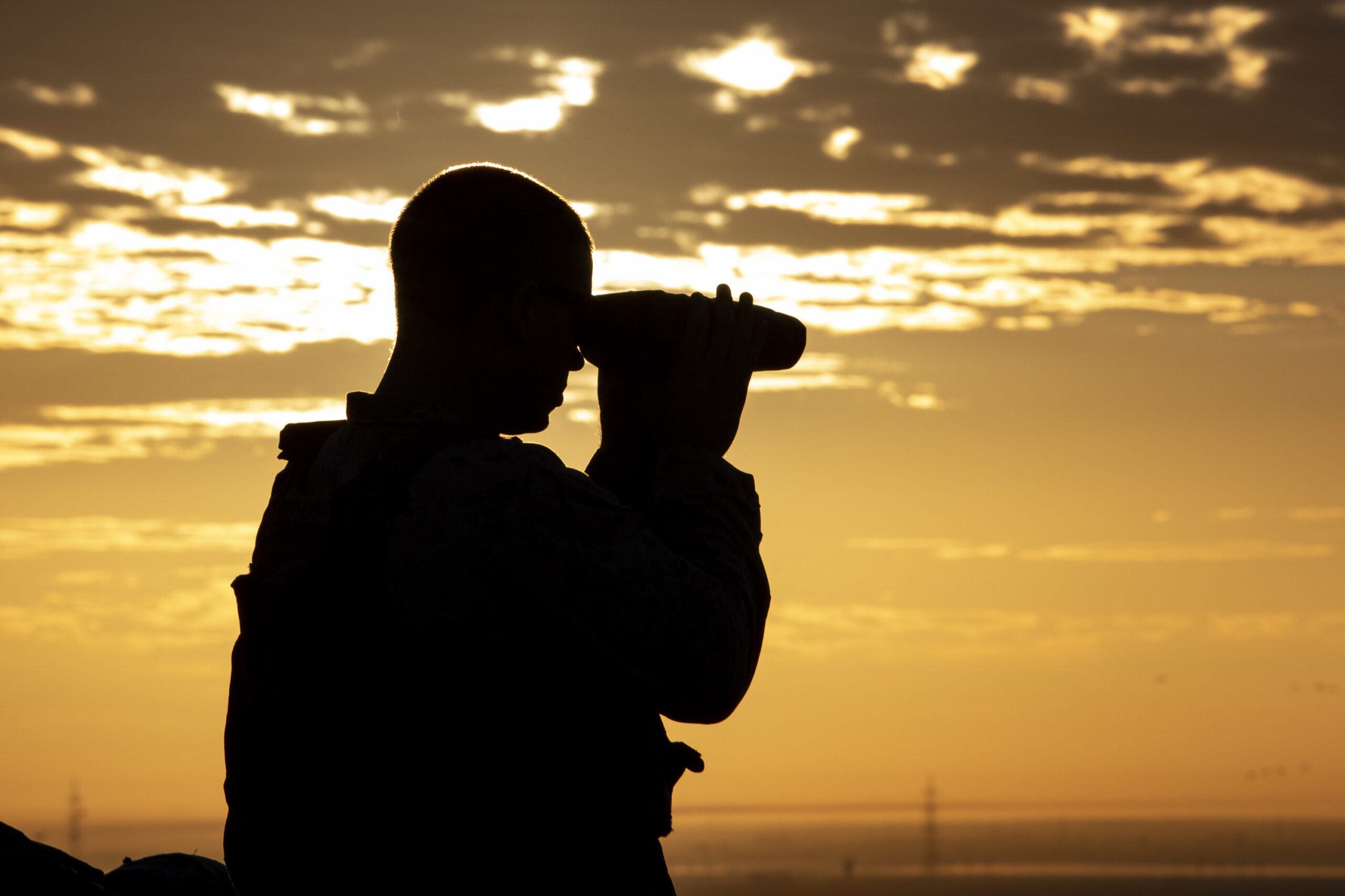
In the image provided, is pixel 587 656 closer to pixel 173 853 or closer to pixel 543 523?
pixel 543 523

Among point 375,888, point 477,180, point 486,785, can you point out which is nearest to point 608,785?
point 486,785

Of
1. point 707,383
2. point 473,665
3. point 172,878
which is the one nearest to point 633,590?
point 473,665

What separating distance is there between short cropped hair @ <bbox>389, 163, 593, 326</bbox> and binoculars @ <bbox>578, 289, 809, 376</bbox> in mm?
192

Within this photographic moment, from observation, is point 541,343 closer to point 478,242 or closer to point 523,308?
point 523,308

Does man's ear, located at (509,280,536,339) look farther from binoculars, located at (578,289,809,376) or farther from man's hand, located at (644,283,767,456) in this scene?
man's hand, located at (644,283,767,456)

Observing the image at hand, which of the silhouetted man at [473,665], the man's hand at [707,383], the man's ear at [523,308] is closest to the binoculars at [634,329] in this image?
the man's hand at [707,383]

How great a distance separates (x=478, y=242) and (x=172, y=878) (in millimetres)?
2627

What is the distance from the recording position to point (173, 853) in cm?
534

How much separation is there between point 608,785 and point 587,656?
36 cm

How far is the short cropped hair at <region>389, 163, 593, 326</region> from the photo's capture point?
13.6ft

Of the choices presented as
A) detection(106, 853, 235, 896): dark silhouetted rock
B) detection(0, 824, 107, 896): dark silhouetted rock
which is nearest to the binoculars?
detection(0, 824, 107, 896): dark silhouetted rock

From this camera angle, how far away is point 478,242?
4156 mm

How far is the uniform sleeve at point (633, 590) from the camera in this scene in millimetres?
3578

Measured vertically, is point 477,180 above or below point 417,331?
above
